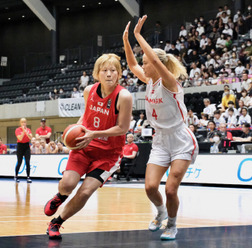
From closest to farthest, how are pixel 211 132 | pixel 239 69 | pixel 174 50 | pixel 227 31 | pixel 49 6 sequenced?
1. pixel 211 132
2. pixel 239 69
3. pixel 227 31
4. pixel 174 50
5. pixel 49 6

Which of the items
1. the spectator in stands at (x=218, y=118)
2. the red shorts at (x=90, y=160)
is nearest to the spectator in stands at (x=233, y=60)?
the spectator in stands at (x=218, y=118)

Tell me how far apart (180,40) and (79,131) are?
20.5 metres

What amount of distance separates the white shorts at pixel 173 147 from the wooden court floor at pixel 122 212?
0.96 meters

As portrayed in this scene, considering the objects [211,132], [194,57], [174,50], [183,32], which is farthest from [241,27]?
[211,132]

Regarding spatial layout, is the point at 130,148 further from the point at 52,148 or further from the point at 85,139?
the point at 85,139

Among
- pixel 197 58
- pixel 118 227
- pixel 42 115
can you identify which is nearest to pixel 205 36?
pixel 197 58

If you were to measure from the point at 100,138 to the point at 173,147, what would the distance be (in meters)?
0.74

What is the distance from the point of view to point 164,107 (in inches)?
214

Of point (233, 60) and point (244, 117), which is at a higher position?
point (233, 60)

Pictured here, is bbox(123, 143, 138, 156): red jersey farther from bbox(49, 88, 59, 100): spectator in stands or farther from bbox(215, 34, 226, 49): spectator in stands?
bbox(49, 88, 59, 100): spectator in stands

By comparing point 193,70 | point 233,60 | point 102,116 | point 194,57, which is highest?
point 194,57

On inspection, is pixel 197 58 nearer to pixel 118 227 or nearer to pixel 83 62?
pixel 83 62

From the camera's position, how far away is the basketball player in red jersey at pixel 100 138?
5.22 meters

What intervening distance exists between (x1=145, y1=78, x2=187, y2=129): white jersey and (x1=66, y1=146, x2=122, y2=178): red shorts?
1.89 feet
